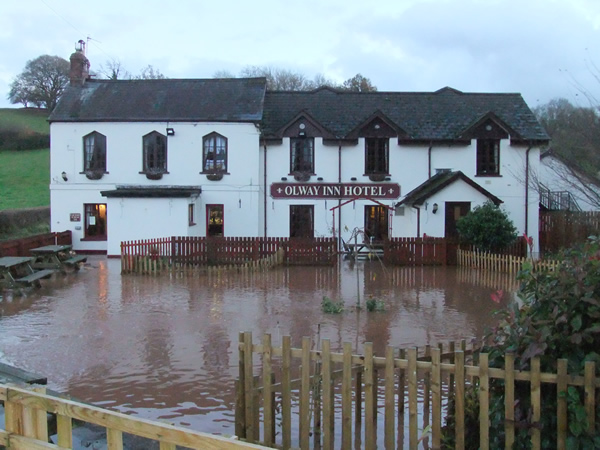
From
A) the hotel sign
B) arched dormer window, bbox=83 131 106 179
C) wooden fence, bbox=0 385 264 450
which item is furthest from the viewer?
arched dormer window, bbox=83 131 106 179

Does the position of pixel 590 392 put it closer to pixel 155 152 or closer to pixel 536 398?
pixel 536 398

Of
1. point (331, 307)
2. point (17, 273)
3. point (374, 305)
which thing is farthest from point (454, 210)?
point (17, 273)

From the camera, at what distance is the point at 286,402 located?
625 cm

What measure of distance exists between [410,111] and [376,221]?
586 cm

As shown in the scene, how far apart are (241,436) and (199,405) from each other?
4.72ft

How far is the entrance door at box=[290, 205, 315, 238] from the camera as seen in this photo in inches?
1153

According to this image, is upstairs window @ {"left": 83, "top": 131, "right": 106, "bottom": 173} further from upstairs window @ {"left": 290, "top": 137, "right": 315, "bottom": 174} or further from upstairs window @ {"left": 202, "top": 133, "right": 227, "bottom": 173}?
upstairs window @ {"left": 290, "top": 137, "right": 315, "bottom": 174}

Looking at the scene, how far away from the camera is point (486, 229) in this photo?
23422 millimetres

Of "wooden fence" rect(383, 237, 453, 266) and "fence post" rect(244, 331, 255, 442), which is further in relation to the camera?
"wooden fence" rect(383, 237, 453, 266)

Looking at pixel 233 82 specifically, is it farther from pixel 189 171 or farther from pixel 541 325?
pixel 541 325

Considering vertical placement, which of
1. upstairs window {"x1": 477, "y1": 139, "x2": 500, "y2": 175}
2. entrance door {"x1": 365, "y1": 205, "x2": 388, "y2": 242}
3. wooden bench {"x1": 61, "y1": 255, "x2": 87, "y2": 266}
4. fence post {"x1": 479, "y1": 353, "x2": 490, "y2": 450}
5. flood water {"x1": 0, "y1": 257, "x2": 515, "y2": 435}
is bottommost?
flood water {"x1": 0, "y1": 257, "x2": 515, "y2": 435}

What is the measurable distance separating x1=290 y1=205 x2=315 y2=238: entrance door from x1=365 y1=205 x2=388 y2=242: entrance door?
2.56 m

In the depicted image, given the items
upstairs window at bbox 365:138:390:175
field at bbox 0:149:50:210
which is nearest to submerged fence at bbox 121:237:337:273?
upstairs window at bbox 365:138:390:175

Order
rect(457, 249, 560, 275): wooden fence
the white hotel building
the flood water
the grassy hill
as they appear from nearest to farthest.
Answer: the flood water < rect(457, 249, 560, 275): wooden fence < the white hotel building < the grassy hill
